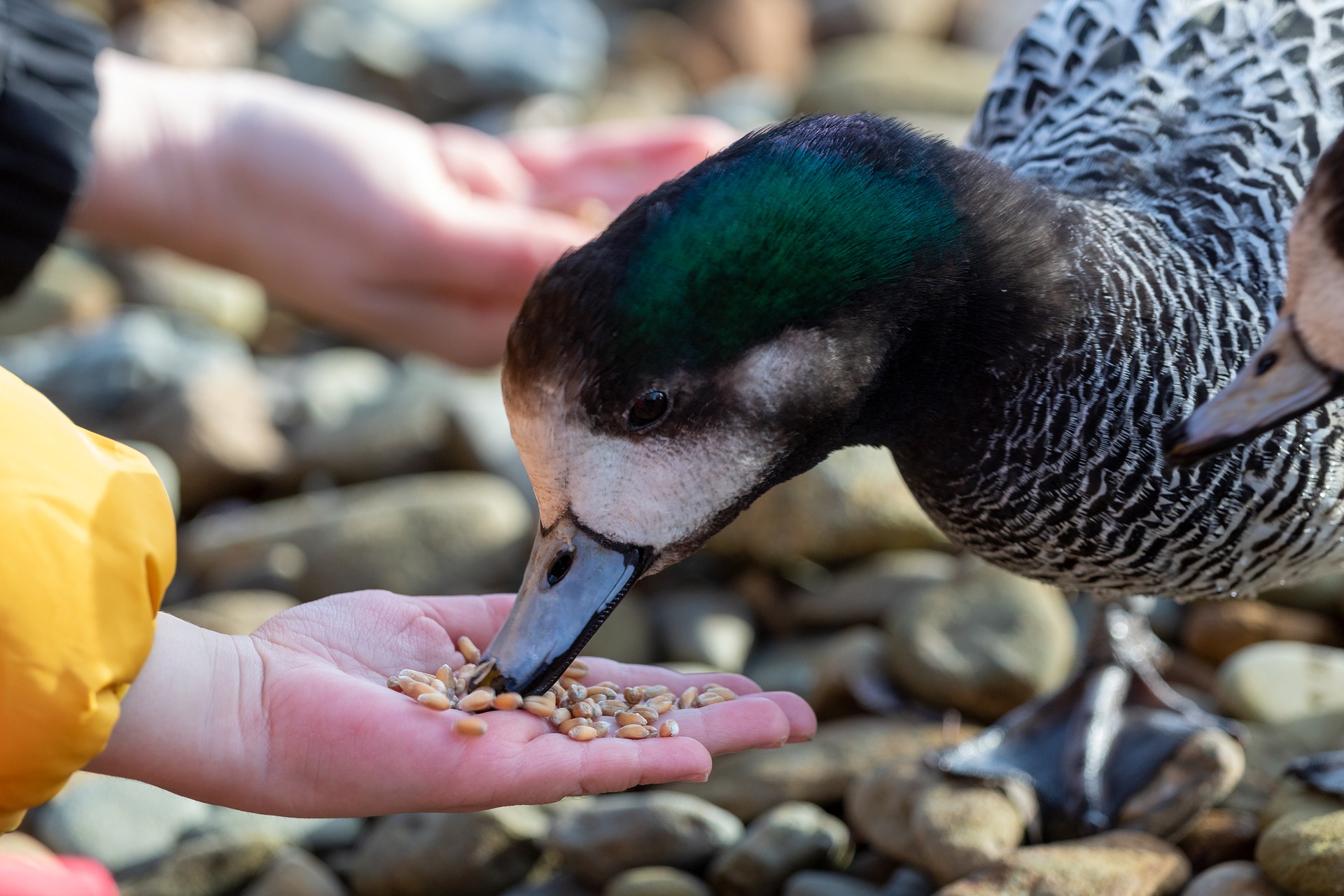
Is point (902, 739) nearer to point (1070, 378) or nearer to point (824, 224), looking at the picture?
point (1070, 378)

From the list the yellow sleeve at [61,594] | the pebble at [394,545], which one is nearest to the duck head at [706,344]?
the yellow sleeve at [61,594]

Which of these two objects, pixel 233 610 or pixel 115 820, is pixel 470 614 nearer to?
pixel 115 820

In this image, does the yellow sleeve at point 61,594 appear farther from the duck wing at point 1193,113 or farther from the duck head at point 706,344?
the duck wing at point 1193,113

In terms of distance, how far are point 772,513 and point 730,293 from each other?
201 cm

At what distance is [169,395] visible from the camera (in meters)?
4.54

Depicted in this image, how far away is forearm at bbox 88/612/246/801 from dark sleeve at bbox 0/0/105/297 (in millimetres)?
1675

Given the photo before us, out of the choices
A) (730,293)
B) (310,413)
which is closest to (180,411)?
(310,413)

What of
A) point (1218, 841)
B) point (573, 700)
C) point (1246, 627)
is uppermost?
point (573, 700)

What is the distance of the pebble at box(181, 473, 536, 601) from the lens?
12.5 feet

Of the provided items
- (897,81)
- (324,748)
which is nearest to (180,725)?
(324,748)

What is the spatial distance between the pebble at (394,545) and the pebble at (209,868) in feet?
3.45

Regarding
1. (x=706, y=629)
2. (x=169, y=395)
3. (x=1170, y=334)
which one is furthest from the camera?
(x=169, y=395)

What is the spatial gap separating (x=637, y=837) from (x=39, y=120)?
2.09 m

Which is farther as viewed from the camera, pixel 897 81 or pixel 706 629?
pixel 897 81
